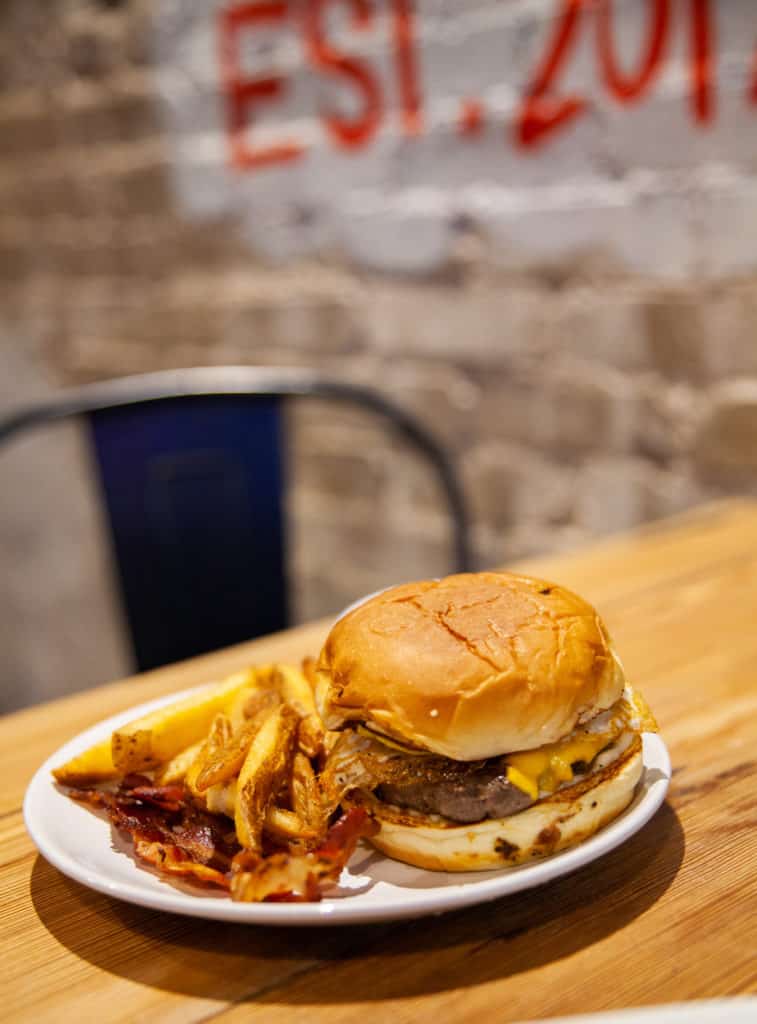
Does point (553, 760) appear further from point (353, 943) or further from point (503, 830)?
point (353, 943)

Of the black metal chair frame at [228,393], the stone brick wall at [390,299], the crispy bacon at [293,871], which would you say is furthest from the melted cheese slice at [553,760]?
the stone brick wall at [390,299]

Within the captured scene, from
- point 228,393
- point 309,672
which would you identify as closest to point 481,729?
point 309,672

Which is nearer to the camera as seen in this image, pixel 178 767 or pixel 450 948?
pixel 450 948

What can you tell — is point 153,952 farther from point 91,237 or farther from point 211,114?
point 91,237

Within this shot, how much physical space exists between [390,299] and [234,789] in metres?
1.70

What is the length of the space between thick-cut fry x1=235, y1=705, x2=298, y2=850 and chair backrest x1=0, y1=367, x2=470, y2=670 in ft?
3.05

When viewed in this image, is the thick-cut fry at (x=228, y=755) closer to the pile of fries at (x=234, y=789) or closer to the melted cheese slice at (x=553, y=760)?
the pile of fries at (x=234, y=789)

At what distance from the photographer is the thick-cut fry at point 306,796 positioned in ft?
2.10

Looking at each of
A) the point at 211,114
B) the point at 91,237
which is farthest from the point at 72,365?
the point at 211,114

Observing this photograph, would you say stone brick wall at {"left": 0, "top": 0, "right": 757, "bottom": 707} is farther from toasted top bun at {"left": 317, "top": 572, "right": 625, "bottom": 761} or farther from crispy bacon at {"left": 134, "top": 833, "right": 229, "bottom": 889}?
crispy bacon at {"left": 134, "top": 833, "right": 229, "bottom": 889}

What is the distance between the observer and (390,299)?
2.23 metres

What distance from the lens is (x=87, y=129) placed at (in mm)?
2797

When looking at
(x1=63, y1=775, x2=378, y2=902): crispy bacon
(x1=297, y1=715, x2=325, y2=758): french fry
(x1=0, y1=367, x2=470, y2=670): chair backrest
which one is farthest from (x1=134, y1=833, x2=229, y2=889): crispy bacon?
(x1=0, y1=367, x2=470, y2=670): chair backrest

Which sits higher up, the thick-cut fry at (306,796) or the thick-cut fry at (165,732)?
the thick-cut fry at (165,732)
